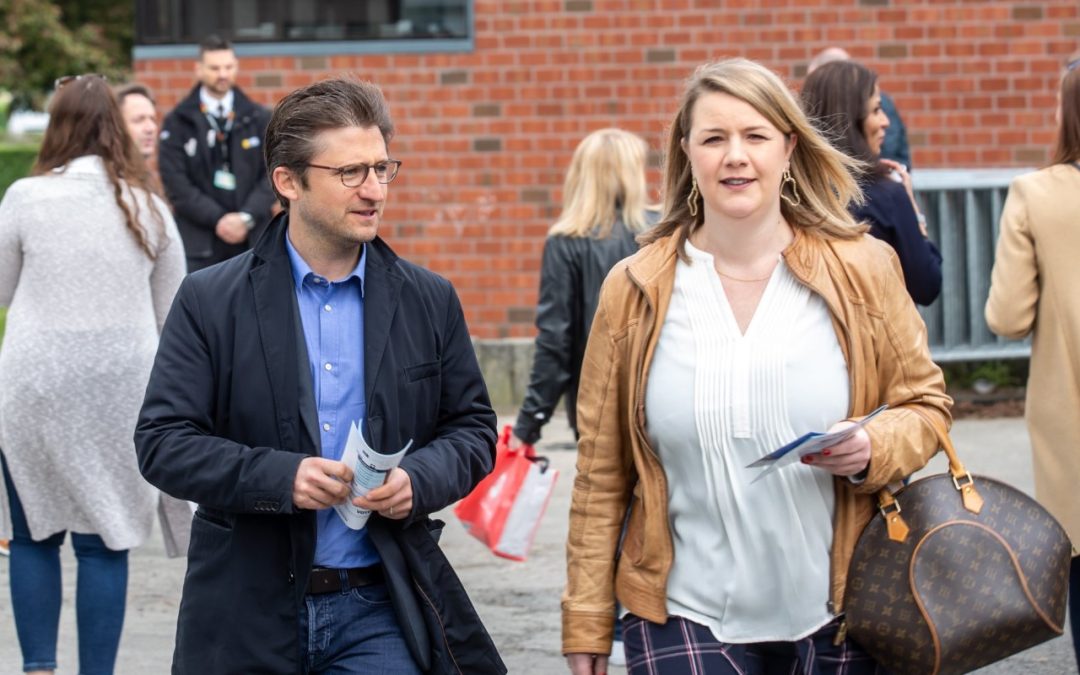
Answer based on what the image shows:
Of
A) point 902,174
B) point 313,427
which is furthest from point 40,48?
point 313,427

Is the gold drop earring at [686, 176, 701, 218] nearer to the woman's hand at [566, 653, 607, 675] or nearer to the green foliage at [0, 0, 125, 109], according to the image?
the woman's hand at [566, 653, 607, 675]

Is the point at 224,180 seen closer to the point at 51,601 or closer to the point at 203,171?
the point at 203,171

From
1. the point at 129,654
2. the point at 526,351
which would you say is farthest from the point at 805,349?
the point at 526,351

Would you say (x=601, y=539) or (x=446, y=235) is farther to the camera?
(x=446, y=235)

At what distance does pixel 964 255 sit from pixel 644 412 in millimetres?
7392

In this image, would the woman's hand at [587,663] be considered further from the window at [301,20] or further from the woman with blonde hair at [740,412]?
the window at [301,20]

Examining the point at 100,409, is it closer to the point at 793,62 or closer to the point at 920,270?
the point at 920,270

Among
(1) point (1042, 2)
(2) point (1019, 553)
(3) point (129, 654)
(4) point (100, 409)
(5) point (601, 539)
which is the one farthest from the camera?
(1) point (1042, 2)

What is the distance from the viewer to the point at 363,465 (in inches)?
127

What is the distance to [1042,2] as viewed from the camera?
10.6 meters

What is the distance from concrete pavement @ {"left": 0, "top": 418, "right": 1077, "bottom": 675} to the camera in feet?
19.7

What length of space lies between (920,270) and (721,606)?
240cm

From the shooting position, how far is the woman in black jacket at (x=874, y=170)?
5383 millimetres

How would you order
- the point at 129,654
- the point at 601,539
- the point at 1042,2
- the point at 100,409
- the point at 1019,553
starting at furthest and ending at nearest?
the point at 1042,2 → the point at 129,654 → the point at 100,409 → the point at 601,539 → the point at 1019,553
